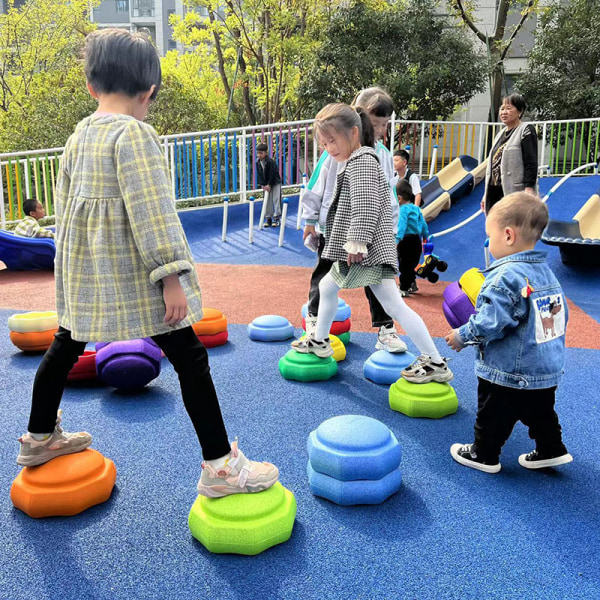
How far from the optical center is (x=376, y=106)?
12.3ft

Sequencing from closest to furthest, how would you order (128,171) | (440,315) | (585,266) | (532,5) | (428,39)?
(128,171) < (440,315) < (585,266) < (428,39) < (532,5)

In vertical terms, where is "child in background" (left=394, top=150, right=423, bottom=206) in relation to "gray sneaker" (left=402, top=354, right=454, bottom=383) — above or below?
above

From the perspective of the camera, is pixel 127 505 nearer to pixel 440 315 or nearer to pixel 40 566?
pixel 40 566

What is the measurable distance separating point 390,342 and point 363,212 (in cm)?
111

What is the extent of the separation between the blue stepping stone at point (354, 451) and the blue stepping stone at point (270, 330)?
2.16 meters

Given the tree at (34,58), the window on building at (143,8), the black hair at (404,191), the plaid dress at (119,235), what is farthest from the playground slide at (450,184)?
the window on building at (143,8)

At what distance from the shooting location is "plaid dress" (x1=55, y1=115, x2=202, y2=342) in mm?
1934

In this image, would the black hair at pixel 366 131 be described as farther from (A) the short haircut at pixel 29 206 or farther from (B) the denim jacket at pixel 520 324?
(A) the short haircut at pixel 29 206

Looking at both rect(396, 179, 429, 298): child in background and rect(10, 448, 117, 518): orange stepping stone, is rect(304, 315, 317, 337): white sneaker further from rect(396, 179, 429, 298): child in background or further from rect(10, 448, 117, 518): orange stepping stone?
rect(396, 179, 429, 298): child in background

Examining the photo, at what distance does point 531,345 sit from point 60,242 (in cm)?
185

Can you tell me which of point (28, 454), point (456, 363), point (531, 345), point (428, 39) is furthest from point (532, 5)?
point (28, 454)

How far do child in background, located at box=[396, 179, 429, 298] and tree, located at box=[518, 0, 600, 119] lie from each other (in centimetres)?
1029

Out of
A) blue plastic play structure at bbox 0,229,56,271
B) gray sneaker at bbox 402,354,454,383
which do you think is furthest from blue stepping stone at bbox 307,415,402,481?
blue plastic play structure at bbox 0,229,56,271

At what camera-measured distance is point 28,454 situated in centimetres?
235
